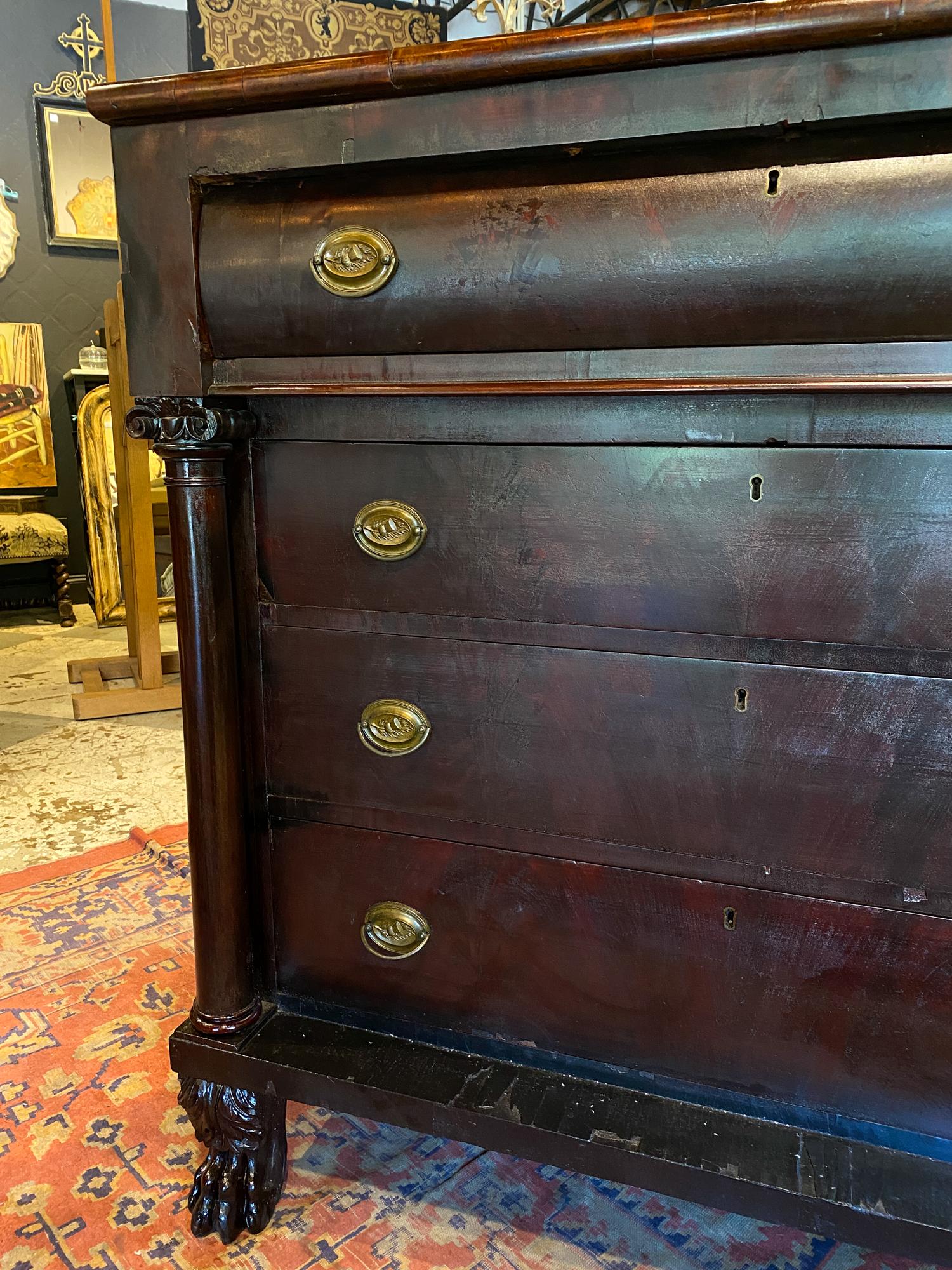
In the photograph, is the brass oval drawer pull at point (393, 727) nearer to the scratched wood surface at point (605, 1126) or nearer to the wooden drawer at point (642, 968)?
the wooden drawer at point (642, 968)

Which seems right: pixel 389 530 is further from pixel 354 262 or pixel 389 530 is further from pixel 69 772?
pixel 69 772

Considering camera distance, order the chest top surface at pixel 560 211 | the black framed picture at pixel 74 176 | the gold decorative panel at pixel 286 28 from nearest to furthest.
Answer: the chest top surface at pixel 560 211 → the gold decorative panel at pixel 286 28 → the black framed picture at pixel 74 176

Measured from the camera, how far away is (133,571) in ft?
9.96

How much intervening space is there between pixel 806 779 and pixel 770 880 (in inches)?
4.3

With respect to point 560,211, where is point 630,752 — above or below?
below

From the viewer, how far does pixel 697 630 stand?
84 cm

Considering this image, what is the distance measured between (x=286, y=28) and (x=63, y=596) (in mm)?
3822

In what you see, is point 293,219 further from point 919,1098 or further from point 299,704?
point 919,1098

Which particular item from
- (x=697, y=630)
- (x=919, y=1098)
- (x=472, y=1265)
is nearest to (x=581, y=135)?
(x=697, y=630)

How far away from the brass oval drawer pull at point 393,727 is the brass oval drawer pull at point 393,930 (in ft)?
0.59

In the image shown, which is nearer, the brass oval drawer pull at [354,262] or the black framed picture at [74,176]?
the brass oval drawer pull at [354,262]

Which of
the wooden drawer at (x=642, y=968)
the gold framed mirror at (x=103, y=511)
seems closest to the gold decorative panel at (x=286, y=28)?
the wooden drawer at (x=642, y=968)

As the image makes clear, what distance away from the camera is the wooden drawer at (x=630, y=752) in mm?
809

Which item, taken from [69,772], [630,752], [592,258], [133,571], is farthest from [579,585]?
[133,571]
